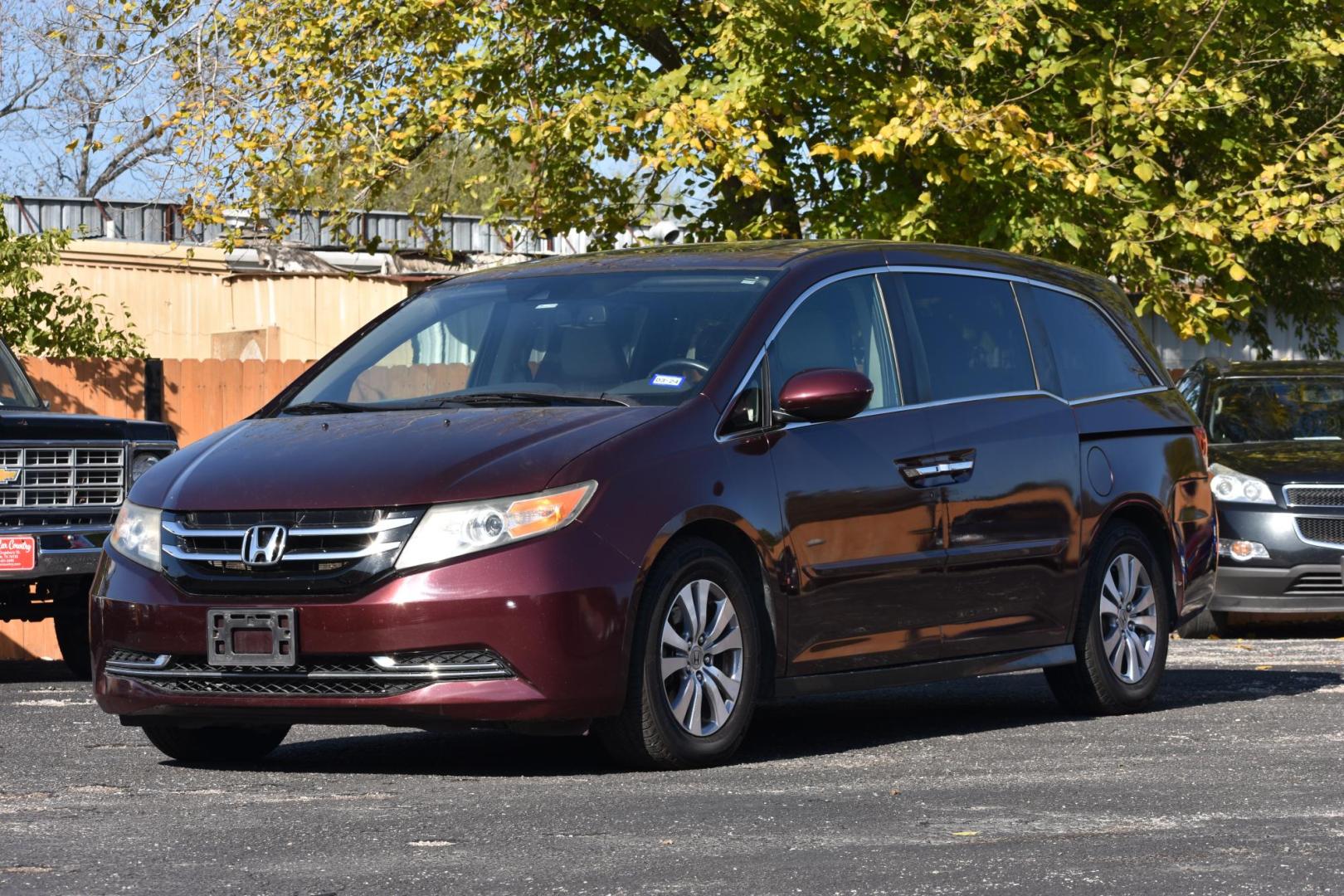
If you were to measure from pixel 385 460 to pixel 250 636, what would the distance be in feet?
2.26

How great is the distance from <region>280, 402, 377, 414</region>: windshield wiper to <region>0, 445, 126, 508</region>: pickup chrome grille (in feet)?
13.5

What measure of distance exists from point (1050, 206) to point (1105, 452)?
7281mm

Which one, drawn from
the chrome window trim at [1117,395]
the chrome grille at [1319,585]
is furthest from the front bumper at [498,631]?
the chrome grille at [1319,585]

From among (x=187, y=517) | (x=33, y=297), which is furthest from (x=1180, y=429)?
(x=33, y=297)

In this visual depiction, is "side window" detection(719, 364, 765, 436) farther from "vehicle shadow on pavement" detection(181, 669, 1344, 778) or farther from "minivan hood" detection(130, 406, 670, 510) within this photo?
"vehicle shadow on pavement" detection(181, 669, 1344, 778)

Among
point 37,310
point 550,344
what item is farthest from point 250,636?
point 37,310

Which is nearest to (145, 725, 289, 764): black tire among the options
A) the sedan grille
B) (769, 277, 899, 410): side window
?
the sedan grille

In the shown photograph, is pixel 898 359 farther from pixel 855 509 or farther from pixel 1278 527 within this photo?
pixel 1278 527

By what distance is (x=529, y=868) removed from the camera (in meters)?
5.29

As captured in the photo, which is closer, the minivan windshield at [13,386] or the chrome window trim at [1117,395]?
the chrome window trim at [1117,395]

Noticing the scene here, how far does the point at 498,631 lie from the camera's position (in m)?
6.74

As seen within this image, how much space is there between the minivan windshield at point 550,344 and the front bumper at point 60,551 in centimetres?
372

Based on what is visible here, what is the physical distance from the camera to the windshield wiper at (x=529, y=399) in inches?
295

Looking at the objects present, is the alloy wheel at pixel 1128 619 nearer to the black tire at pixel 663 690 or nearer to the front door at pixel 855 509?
the front door at pixel 855 509
